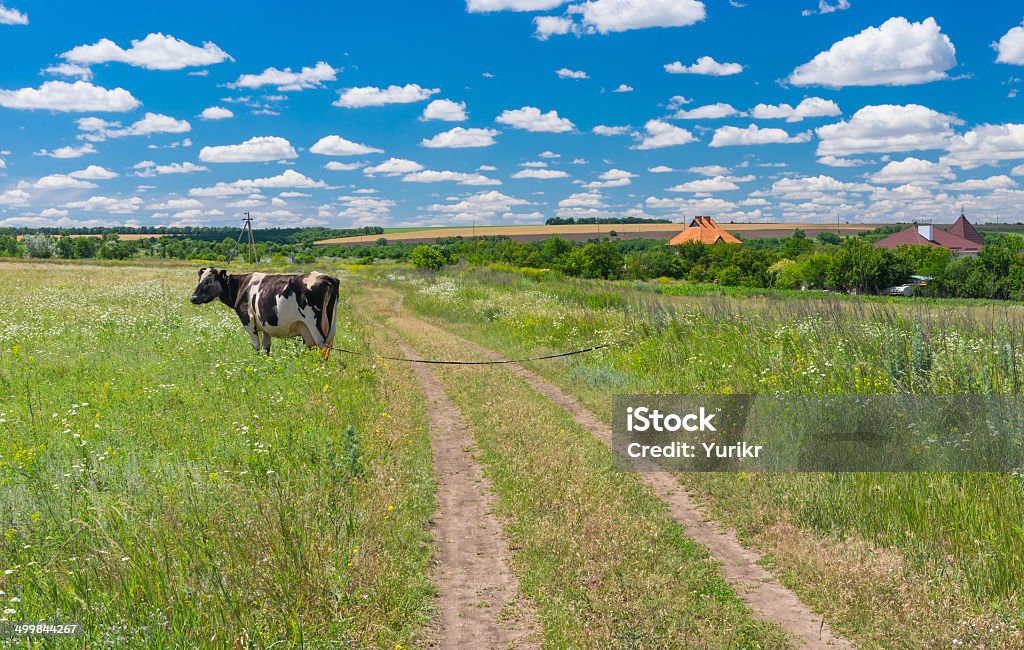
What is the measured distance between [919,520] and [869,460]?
1375 mm

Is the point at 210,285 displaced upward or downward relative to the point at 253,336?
upward

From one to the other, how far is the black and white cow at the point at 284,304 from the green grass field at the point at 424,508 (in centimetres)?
138

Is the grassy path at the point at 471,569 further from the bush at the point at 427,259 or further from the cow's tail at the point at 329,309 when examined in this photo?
the bush at the point at 427,259

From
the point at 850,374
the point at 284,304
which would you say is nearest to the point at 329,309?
the point at 284,304

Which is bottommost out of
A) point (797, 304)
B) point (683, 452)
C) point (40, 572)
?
point (683, 452)

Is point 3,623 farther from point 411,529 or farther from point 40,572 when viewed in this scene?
point 411,529

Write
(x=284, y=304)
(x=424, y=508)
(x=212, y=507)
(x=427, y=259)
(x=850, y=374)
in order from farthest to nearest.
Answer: (x=427, y=259) < (x=284, y=304) < (x=850, y=374) < (x=424, y=508) < (x=212, y=507)

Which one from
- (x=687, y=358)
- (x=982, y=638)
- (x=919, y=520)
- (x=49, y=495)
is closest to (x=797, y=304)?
(x=687, y=358)

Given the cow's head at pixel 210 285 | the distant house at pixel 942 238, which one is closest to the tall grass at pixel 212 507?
the cow's head at pixel 210 285

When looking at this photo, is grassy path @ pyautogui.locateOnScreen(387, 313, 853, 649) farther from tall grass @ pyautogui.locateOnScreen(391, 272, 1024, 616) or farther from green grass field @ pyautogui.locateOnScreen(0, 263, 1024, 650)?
tall grass @ pyautogui.locateOnScreen(391, 272, 1024, 616)

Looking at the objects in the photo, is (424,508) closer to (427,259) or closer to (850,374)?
(850,374)

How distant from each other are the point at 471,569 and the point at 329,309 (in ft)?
31.4

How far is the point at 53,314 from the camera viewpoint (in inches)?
758

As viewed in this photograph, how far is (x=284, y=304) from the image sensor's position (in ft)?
45.5
